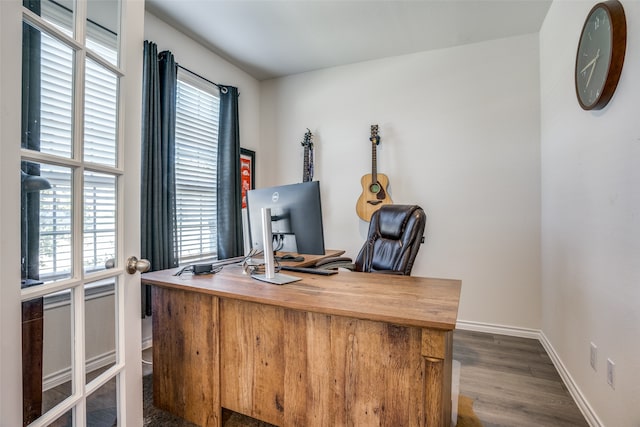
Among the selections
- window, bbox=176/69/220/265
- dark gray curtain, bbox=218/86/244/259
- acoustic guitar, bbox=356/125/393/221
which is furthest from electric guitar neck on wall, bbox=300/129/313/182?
window, bbox=176/69/220/265

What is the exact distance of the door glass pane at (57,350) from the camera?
0.82 meters

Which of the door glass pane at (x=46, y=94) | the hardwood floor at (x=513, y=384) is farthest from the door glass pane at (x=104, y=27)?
the hardwood floor at (x=513, y=384)

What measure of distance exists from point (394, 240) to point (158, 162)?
76.3 inches

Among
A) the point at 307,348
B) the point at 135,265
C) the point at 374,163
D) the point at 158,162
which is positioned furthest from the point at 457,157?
the point at 135,265

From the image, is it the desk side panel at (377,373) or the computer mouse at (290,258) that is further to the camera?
the computer mouse at (290,258)

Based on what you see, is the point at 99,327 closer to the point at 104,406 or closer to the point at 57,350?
the point at 57,350

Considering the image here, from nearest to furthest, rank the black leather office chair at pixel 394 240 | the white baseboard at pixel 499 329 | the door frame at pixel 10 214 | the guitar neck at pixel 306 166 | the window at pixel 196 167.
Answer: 1. the door frame at pixel 10 214
2. the black leather office chair at pixel 394 240
3. the white baseboard at pixel 499 329
4. the window at pixel 196 167
5. the guitar neck at pixel 306 166

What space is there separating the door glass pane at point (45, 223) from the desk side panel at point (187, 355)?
2.28 ft

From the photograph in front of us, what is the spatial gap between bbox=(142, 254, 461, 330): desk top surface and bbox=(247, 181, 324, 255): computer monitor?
184mm

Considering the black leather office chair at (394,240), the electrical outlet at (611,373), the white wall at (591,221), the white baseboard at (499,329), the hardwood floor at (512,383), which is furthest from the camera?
the white baseboard at (499,329)

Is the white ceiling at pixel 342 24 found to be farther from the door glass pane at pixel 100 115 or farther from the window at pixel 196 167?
the door glass pane at pixel 100 115

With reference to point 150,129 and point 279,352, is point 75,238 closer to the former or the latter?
point 279,352

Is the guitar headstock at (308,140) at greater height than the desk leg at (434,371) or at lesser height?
greater

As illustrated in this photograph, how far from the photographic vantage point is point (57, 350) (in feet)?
2.81
